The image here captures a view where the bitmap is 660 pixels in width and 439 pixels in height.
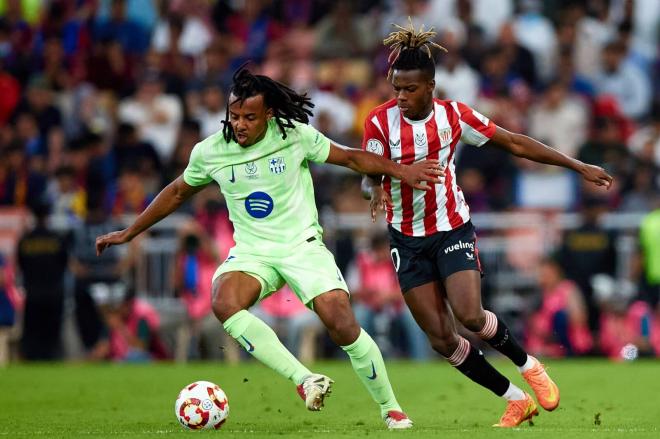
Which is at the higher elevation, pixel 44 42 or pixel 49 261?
pixel 44 42

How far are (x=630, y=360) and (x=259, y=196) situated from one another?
9122 millimetres

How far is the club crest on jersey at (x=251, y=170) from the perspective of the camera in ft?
31.3

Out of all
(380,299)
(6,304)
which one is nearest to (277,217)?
(380,299)

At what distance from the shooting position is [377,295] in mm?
17875

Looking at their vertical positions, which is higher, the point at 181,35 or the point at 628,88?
the point at 181,35

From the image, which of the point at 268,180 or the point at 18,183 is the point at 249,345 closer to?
the point at 268,180

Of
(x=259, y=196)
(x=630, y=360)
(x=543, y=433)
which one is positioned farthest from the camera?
(x=630, y=360)

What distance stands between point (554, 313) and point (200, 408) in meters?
8.91

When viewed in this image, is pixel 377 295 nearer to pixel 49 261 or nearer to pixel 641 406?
pixel 49 261

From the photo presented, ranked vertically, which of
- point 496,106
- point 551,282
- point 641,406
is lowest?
point 641,406

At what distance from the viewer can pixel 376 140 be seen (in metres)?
9.93

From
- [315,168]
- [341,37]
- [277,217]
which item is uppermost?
[341,37]

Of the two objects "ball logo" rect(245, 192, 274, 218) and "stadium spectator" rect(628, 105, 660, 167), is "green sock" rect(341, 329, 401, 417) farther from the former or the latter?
"stadium spectator" rect(628, 105, 660, 167)

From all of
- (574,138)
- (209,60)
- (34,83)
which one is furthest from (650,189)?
(34,83)
